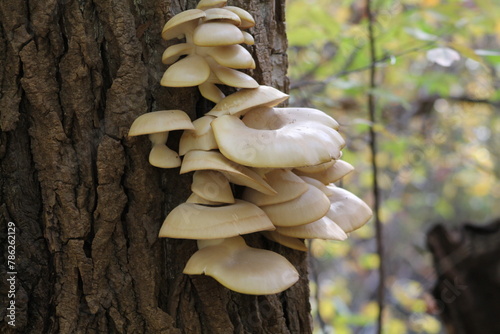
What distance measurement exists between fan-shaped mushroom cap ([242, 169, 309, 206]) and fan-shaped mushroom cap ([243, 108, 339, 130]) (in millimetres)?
169

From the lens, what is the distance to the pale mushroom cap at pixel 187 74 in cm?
132

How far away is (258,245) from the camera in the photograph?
5.22 feet

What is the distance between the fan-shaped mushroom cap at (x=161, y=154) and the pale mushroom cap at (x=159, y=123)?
0.09 meters

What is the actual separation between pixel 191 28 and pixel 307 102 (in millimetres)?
1444

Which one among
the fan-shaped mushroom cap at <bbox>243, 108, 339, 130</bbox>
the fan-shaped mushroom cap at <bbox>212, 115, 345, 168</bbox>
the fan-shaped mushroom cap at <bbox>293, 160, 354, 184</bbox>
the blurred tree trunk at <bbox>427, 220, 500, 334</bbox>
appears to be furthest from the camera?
the blurred tree trunk at <bbox>427, 220, 500, 334</bbox>

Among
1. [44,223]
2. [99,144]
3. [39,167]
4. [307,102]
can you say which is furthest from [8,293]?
[307,102]

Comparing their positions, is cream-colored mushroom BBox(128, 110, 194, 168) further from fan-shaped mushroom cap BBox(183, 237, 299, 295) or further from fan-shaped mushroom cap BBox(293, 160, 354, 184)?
fan-shaped mushroom cap BBox(293, 160, 354, 184)

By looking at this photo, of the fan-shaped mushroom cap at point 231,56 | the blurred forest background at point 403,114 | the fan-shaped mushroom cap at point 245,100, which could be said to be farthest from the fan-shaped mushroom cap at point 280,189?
the blurred forest background at point 403,114

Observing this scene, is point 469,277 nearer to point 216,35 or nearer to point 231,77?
point 231,77

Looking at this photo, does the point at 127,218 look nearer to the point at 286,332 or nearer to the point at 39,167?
the point at 39,167

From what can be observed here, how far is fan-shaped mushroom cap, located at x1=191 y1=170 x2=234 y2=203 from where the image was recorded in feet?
4.45

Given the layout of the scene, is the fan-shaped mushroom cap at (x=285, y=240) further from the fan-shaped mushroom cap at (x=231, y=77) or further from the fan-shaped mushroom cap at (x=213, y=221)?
the fan-shaped mushroom cap at (x=231, y=77)

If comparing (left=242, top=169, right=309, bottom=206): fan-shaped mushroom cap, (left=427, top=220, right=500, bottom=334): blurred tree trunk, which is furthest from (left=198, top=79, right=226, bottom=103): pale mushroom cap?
(left=427, top=220, right=500, bottom=334): blurred tree trunk

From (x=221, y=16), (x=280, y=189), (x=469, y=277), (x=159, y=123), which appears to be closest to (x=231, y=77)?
(x=221, y=16)
